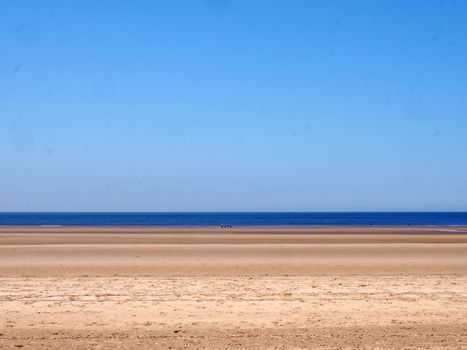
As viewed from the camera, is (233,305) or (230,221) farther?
(230,221)

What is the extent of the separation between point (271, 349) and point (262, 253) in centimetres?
1931

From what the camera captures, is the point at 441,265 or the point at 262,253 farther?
the point at 262,253

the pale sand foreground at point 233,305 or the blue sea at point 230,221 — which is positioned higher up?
the pale sand foreground at point 233,305

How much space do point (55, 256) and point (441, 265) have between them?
54.5 ft

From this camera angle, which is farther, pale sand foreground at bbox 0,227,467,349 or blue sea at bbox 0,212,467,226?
blue sea at bbox 0,212,467,226

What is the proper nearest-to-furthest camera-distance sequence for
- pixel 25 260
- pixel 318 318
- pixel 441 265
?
pixel 318 318, pixel 441 265, pixel 25 260

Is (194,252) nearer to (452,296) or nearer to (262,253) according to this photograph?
(262,253)

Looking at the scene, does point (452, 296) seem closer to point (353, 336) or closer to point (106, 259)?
point (353, 336)

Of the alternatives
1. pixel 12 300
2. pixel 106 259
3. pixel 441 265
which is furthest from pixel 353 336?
pixel 106 259

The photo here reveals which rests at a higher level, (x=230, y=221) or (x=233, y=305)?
(x=233, y=305)

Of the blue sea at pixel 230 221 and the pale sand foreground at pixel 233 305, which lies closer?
the pale sand foreground at pixel 233 305

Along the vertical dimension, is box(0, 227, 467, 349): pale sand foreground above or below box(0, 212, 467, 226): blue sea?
above

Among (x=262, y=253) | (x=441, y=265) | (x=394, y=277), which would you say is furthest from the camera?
(x=262, y=253)

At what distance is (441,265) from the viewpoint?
22.0 meters
